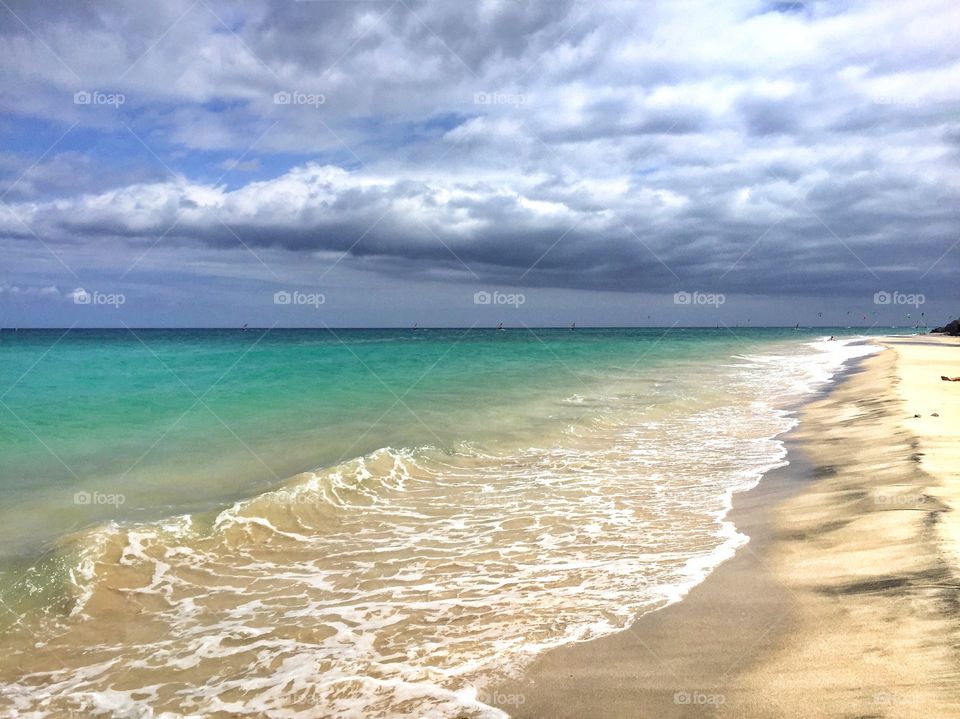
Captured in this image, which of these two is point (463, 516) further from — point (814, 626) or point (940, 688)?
point (940, 688)

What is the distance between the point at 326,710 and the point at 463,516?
4.91m

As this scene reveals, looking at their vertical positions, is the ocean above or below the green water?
below

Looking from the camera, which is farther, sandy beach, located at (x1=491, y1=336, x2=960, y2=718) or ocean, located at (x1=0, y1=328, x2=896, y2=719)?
ocean, located at (x1=0, y1=328, x2=896, y2=719)

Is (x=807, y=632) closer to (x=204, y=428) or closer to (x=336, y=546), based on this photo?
(x=336, y=546)

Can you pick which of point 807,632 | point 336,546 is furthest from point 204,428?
point 807,632

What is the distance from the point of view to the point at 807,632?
15.5 feet

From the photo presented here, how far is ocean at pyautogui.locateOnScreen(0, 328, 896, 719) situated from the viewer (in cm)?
491

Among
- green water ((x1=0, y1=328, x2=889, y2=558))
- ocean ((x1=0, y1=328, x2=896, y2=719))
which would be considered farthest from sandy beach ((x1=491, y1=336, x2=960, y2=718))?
green water ((x1=0, y1=328, x2=889, y2=558))

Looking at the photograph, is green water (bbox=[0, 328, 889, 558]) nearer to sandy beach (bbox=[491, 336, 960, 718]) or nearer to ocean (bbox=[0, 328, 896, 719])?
ocean (bbox=[0, 328, 896, 719])

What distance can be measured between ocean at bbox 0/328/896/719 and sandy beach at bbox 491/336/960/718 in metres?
0.41

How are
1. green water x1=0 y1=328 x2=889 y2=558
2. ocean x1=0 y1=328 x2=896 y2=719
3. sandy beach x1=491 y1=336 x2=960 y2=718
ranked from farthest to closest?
green water x1=0 y1=328 x2=889 y2=558 → ocean x1=0 y1=328 x2=896 y2=719 → sandy beach x1=491 y1=336 x2=960 y2=718

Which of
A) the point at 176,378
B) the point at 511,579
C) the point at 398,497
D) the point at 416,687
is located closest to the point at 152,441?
the point at 398,497

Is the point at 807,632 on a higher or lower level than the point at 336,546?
lower

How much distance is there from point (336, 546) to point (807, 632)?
5810 mm
